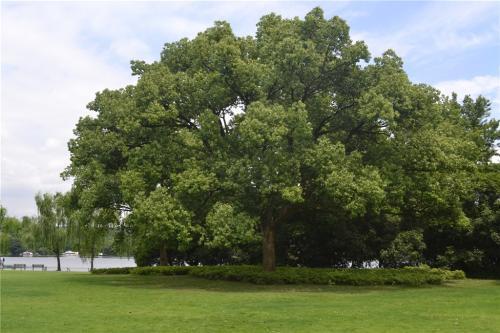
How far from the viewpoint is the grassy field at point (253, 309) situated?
12759mm

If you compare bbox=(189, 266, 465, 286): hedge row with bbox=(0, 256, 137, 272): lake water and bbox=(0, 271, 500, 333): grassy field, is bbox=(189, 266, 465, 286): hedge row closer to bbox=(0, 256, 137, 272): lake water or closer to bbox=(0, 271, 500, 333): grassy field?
bbox=(0, 271, 500, 333): grassy field

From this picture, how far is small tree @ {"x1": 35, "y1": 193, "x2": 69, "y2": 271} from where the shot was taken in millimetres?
49500

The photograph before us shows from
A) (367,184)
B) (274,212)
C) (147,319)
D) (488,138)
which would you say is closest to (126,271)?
(274,212)

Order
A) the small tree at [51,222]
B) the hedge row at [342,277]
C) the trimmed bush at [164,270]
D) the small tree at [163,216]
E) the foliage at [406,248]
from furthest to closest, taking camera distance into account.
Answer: the small tree at [51,222] < the trimmed bush at [164,270] < the foliage at [406,248] < the hedge row at [342,277] < the small tree at [163,216]

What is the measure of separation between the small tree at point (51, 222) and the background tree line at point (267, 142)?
65.2 feet

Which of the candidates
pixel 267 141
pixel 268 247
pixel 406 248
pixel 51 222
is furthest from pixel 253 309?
pixel 51 222

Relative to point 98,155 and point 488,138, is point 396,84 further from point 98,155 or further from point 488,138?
point 488,138

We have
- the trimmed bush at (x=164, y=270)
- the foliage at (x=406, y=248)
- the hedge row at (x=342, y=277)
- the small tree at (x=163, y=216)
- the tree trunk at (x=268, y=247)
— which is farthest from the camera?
the trimmed bush at (x=164, y=270)

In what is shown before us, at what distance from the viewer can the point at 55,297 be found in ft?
65.6

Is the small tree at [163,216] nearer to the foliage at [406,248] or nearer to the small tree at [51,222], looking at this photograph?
the foliage at [406,248]

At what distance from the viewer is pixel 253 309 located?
635 inches

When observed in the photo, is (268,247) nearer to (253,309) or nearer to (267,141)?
(267,141)

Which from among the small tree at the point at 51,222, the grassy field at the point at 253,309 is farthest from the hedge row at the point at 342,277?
the small tree at the point at 51,222

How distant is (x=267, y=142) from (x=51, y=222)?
33.6 metres
